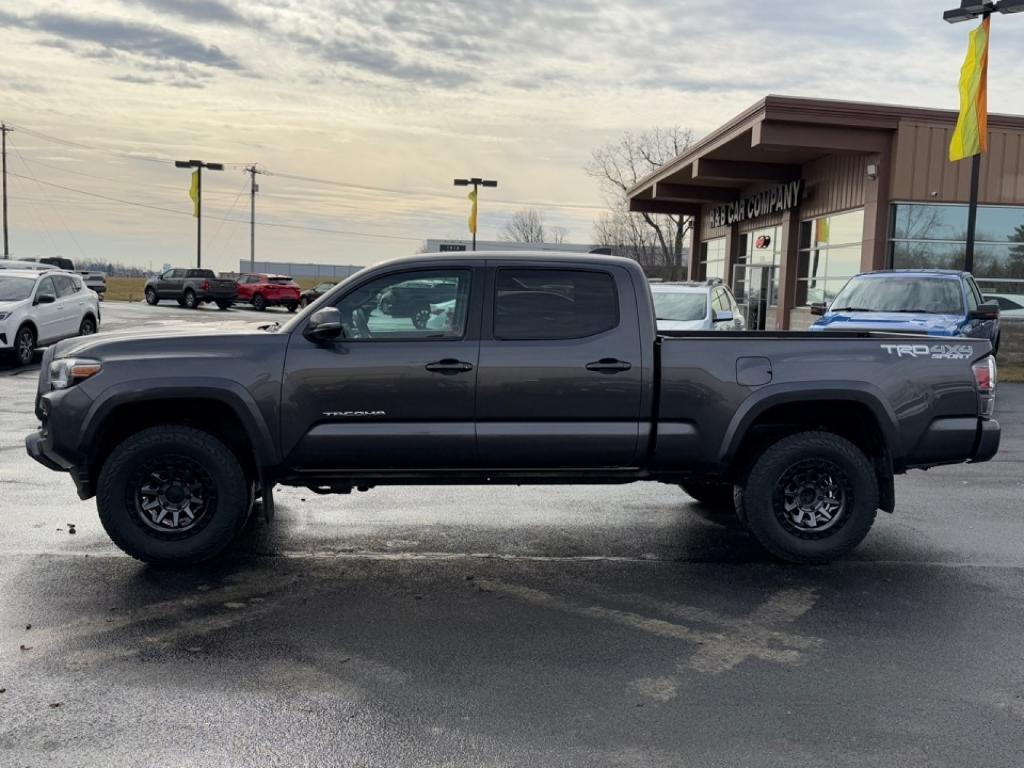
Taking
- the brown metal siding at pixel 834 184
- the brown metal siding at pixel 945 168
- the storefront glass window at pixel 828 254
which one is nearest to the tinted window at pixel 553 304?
the brown metal siding at pixel 945 168

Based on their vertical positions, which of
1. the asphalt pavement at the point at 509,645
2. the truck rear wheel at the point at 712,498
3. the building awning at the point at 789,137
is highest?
the building awning at the point at 789,137

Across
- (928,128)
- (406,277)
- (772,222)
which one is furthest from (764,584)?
(772,222)

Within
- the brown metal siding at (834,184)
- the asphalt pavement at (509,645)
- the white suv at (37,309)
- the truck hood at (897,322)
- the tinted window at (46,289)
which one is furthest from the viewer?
the brown metal siding at (834,184)

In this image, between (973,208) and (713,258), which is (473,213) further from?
(973,208)

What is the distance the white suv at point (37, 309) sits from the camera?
16.6 meters

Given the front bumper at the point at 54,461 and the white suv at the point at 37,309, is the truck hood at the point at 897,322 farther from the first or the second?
the white suv at the point at 37,309

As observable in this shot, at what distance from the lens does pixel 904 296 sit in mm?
14125

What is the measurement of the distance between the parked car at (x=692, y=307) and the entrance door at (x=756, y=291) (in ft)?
37.6

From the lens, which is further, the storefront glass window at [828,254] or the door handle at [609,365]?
the storefront glass window at [828,254]

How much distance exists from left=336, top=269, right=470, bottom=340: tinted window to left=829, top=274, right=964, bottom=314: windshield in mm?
10078

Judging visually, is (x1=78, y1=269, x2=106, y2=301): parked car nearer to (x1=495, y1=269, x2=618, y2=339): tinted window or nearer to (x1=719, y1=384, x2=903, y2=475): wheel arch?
(x1=495, y1=269, x2=618, y2=339): tinted window

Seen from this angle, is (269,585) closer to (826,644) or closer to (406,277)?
(406,277)

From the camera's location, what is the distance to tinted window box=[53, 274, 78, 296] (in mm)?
18406

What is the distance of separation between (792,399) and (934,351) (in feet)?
3.26
